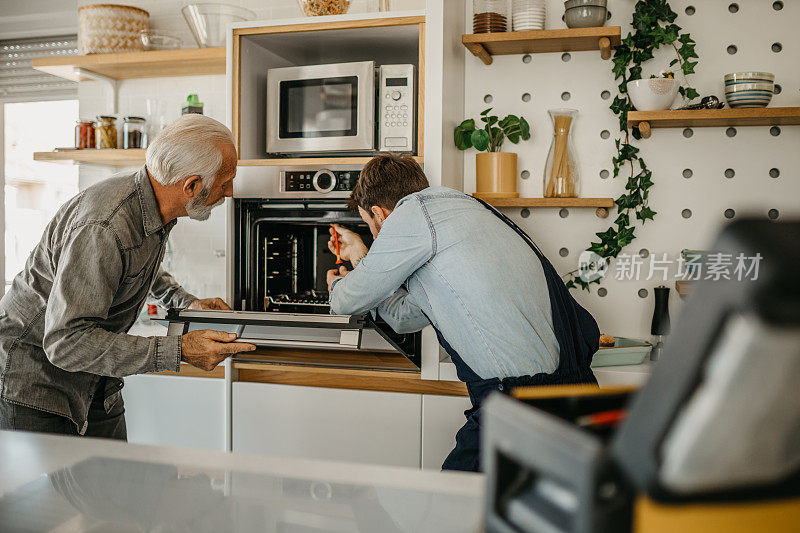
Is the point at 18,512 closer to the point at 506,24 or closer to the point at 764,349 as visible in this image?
the point at 764,349

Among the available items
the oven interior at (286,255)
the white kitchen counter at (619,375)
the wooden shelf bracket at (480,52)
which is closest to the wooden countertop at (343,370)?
the oven interior at (286,255)

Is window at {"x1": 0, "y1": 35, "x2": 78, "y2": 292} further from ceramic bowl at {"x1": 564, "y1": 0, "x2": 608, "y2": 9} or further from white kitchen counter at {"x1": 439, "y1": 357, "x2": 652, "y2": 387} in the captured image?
white kitchen counter at {"x1": 439, "y1": 357, "x2": 652, "y2": 387}

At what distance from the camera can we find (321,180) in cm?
233

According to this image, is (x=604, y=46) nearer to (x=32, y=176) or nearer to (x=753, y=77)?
(x=753, y=77)

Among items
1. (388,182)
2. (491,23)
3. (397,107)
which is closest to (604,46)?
(491,23)

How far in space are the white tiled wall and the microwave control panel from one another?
34.7 inches

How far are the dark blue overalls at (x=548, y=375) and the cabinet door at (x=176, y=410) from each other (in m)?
1.13

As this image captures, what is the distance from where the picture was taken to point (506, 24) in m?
2.50

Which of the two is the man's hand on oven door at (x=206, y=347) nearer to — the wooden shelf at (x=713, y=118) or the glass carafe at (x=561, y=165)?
the glass carafe at (x=561, y=165)

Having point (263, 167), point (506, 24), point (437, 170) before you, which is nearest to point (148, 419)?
point (263, 167)

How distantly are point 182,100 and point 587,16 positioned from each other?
173 cm

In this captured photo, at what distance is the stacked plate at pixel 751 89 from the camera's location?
89.0 inches

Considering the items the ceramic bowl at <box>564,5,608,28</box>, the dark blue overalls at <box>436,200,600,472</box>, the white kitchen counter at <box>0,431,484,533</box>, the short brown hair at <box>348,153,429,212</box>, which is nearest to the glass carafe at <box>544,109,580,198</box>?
the ceramic bowl at <box>564,5,608,28</box>

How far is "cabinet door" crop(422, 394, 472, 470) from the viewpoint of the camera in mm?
2252
